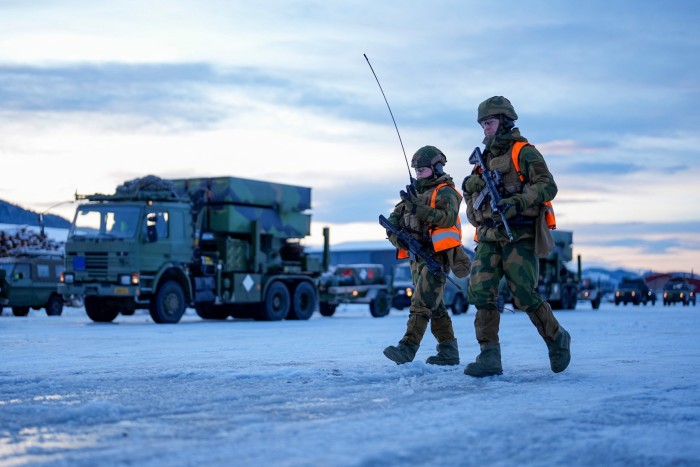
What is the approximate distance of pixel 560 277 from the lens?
128ft

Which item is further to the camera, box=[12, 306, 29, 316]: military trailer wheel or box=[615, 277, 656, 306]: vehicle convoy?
box=[615, 277, 656, 306]: vehicle convoy

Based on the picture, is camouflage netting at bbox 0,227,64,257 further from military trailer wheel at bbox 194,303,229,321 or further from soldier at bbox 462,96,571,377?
soldier at bbox 462,96,571,377

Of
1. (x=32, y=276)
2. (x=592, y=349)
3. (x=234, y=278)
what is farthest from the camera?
(x=32, y=276)

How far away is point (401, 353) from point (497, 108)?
1993mm

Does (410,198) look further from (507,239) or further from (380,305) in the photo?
(380,305)

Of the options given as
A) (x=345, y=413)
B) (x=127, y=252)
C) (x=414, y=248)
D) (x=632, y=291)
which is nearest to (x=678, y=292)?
(x=632, y=291)

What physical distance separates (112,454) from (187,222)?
58.9ft

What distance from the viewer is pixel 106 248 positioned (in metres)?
20.6

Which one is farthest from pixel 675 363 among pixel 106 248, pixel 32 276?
pixel 32 276

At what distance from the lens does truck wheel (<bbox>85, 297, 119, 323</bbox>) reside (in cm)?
2159

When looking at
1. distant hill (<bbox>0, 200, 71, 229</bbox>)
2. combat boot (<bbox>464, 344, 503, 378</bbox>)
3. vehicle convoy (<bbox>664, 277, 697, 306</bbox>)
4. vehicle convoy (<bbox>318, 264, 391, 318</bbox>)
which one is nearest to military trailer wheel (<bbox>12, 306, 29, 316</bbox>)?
vehicle convoy (<bbox>318, 264, 391, 318</bbox>)

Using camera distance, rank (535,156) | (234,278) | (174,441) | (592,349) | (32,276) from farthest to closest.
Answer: (32,276), (234,278), (592,349), (535,156), (174,441)

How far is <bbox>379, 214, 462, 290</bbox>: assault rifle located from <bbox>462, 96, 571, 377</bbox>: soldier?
50cm

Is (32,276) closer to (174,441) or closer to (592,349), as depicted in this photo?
(592,349)
